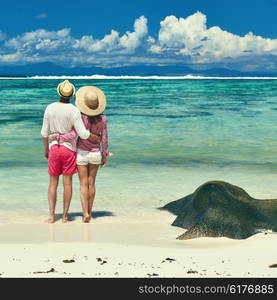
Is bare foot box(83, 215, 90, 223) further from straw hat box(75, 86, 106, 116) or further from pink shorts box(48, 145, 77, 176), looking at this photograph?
straw hat box(75, 86, 106, 116)

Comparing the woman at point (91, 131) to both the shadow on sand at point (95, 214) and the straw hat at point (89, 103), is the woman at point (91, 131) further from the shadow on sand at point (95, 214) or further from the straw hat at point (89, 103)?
the shadow on sand at point (95, 214)

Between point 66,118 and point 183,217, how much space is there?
168cm

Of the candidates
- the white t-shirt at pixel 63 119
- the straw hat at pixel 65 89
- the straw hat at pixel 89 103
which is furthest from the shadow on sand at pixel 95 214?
the straw hat at pixel 65 89

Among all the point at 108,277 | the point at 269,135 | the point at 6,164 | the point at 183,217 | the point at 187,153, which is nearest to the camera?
the point at 108,277

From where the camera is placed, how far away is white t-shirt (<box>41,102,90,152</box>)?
6.28 meters

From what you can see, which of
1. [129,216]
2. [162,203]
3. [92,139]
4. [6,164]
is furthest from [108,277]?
[6,164]

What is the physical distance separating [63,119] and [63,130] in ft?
0.41

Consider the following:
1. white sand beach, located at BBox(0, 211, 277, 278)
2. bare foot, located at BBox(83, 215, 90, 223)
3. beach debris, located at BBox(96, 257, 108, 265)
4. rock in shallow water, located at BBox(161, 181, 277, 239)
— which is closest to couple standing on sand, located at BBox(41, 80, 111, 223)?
bare foot, located at BBox(83, 215, 90, 223)

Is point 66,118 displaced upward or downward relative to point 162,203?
upward

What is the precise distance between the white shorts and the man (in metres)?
0.07

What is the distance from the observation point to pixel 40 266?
15.9 feet

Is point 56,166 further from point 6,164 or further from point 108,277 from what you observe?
point 6,164

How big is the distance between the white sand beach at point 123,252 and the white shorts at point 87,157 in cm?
70

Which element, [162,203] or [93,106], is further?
[162,203]
